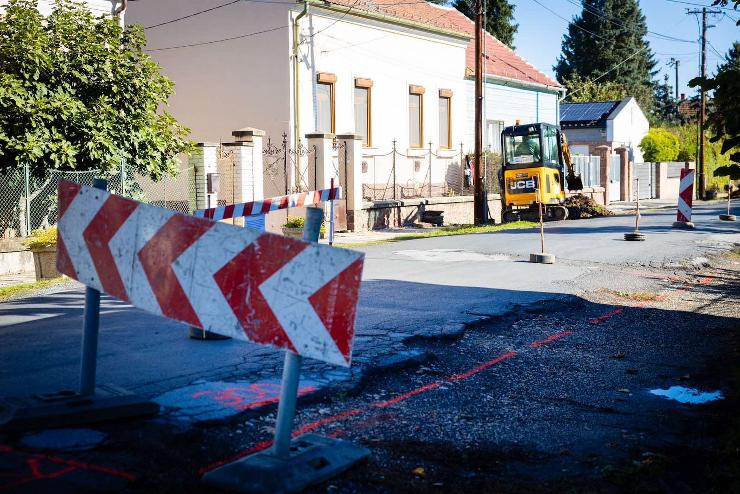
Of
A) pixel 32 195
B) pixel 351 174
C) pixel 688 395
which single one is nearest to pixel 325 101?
pixel 351 174

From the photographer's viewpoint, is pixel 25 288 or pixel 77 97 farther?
pixel 77 97

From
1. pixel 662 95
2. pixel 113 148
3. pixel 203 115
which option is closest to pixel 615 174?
pixel 203 115

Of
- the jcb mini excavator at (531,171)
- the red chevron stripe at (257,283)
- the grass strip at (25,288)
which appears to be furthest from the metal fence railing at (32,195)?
the jcb mini excavator at (531,171)

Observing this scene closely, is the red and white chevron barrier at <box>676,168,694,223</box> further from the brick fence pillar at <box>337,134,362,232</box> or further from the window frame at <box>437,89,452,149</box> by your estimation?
A: the window frame at <box>437,89,452,149</box>

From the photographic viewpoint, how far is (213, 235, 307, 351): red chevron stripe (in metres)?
4.35

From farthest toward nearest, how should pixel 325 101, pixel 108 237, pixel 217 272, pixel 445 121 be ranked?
pixel 445 121
pixel 325 101
pixel 108 237
pixel 217 272

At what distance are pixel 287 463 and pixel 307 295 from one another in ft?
3.00

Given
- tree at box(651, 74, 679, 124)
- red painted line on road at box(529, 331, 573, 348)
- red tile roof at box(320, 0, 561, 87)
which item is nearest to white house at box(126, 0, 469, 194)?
red tile roof at box(320, 0, 561, 87)

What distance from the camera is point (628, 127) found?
55750mm

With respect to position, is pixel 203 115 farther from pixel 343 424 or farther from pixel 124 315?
pixel 343 424

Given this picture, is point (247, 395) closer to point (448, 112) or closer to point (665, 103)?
point (448, 112)

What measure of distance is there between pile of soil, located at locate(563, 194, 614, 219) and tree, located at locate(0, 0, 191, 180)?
16.2 meters

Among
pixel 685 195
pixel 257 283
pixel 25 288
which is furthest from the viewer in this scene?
pixel 685 195

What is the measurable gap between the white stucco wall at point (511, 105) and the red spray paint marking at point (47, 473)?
98.5 feet
